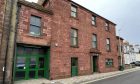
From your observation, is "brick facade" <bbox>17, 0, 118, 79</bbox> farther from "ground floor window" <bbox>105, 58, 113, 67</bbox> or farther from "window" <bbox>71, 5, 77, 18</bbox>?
"ground floor window" <bbox>105, 58, 113, 67</bbox>

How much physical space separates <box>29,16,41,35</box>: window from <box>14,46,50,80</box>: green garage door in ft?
5.66

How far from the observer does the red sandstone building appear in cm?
1430

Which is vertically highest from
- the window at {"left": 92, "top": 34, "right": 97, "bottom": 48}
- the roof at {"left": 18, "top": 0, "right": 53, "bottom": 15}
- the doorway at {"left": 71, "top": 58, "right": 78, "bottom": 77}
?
the roof at {"left": 18, "top": 0, "right": 53, "bottom": 15}

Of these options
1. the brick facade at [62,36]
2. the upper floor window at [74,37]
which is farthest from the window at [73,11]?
the upper floor window at [74,37]

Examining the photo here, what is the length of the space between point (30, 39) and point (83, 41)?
8238 mm

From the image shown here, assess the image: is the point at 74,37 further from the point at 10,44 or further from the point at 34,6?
the point at 10,44

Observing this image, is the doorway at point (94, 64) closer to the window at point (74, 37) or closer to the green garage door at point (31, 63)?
the window at point (74, 37)

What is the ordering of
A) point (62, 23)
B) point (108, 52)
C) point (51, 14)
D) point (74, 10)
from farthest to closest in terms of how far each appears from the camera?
1. point (108, 52)
2. point (74, 10)
3. point (62, 23)
4. point (51, 14)

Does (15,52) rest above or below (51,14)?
below

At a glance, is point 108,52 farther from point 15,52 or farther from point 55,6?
point 15,52

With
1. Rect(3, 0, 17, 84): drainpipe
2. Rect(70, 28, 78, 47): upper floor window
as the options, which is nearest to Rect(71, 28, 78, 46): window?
Rect(70, 28, 78, 47): upper floor window

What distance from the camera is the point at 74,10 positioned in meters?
20.2

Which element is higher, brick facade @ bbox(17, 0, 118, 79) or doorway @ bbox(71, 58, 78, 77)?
brick facade @ bbox(17, 0, 118, 79)

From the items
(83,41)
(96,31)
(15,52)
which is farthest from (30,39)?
(96,31)
